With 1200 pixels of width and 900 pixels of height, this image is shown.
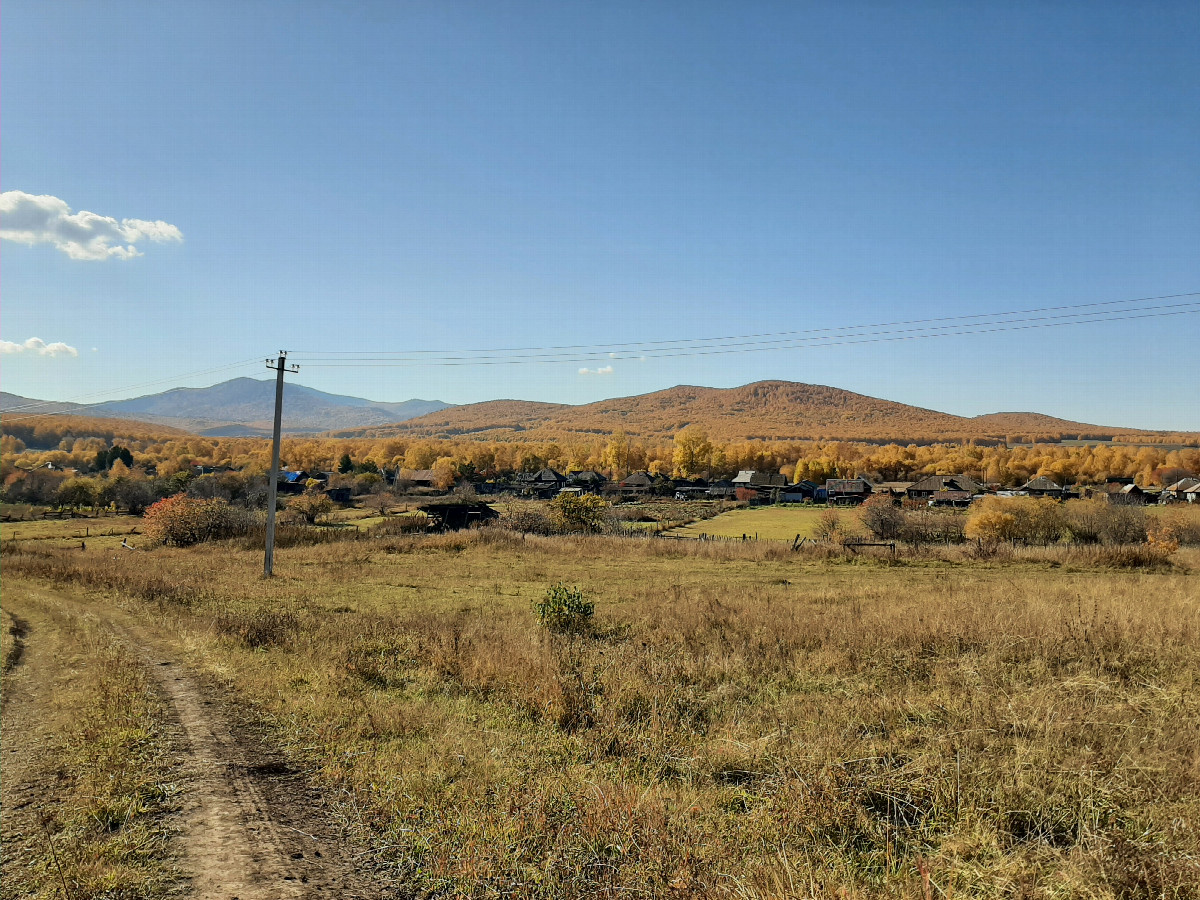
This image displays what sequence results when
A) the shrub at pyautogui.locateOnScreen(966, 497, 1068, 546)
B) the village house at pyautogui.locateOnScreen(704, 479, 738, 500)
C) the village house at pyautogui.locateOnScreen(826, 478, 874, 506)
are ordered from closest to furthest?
the shrub at pyautogui.locateOnScreen(966, 497, 1068, 546)
the village house at pyautogui.locateOnScreen(826, 478, 874, 506)
the village house at pyautogui.locateOnScreen(704, 479, 738, 500)

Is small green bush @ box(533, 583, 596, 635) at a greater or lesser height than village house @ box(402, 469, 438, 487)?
greater

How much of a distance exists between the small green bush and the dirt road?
23.8ft

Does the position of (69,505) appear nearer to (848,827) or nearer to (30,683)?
(30,683)

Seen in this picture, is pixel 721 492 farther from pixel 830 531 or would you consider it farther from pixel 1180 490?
pixel 1180 490

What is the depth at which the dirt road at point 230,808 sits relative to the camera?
18.1 feet

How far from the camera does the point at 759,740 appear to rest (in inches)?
300

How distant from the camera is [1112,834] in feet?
17.6

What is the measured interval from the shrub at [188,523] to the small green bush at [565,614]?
1505 inches

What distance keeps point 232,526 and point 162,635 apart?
3411 centimetres

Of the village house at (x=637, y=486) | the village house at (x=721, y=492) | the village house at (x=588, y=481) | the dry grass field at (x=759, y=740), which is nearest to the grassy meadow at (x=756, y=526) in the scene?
the village house at (x=721, y=492)

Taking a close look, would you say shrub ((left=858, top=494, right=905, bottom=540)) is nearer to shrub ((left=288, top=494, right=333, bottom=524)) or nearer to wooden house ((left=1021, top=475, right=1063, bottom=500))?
shrub ((left=288, top=494, right=333, bottom=524))

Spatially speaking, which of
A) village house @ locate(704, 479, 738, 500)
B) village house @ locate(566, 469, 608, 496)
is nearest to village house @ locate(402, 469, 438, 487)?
village house @ locate(566, 469, 608, 496)

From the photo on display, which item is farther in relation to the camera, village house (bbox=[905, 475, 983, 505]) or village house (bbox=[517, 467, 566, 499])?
village house (bbox=[517, 467, 566, 499])

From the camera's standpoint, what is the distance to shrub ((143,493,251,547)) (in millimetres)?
44844
